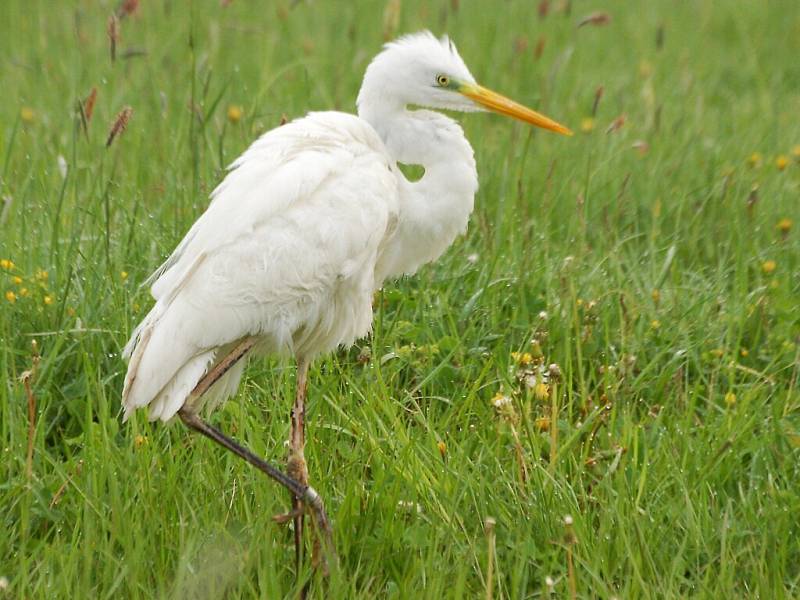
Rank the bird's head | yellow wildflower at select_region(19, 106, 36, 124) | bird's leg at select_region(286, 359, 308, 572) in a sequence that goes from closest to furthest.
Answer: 1. bird's leg at select_region(286, 359, 308, 572)
2. the bird's head
3. yellow wildflower at select_region(19, 106, 36, 124)

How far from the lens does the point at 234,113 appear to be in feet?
16.3

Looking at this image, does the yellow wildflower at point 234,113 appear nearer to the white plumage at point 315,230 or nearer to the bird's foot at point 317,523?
the white plumage at point 315,230

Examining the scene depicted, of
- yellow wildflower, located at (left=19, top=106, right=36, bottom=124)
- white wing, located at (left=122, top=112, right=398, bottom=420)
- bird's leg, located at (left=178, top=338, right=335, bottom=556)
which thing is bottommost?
yellow wildflower, located at (left=19, top=106, right=36, bottom=124)

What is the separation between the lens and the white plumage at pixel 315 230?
2869 mm

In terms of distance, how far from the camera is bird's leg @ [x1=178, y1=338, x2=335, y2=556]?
289 centimetres

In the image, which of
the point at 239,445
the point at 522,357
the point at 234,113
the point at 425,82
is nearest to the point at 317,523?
the point at 239,445

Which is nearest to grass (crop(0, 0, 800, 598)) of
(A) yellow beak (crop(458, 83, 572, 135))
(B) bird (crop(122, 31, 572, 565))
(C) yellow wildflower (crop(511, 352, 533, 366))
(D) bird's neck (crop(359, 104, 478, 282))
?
(C) yellow wildflower (crop(511, 352, 533, 366))

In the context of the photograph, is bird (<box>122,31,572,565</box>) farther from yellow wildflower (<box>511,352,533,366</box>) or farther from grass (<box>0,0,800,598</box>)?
yellow wildflower (<box>511,352,533,366</box>)

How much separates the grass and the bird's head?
1.73 feet

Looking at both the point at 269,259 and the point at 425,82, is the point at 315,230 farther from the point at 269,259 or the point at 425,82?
the point at 425,82

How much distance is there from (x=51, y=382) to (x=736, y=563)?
5.53 feet

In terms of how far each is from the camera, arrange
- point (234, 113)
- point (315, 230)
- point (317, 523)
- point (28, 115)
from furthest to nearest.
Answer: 1. point (28, 115)
2. point (234, 113)
3. point (315, 230)
4. point (317, 523)

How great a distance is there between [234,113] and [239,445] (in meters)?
2.32

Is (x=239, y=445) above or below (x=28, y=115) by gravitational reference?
above
